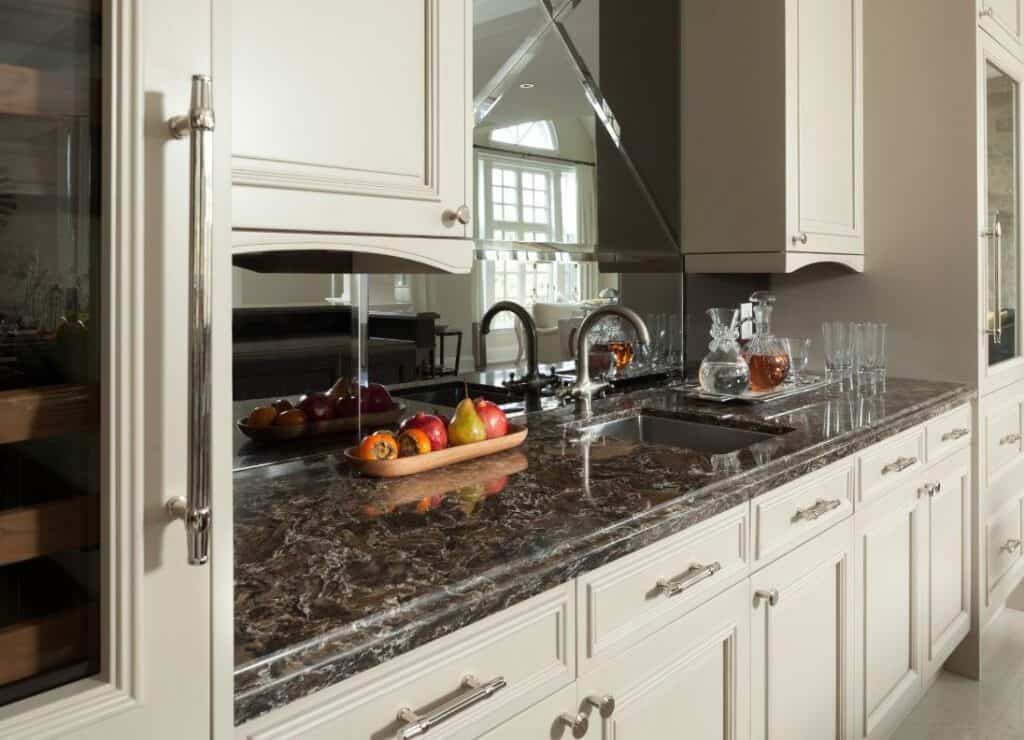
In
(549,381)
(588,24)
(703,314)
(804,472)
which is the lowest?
(804,472)

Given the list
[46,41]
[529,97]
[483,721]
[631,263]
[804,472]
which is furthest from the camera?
[631,263]

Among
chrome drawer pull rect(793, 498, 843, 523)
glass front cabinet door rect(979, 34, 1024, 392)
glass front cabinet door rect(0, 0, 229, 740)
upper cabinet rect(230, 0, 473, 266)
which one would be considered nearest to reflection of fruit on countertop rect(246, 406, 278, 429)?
upper cabinet rect(230, 0, 473, 266)

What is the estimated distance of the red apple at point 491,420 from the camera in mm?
1763

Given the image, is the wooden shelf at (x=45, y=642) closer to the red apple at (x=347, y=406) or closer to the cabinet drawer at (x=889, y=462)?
the red apple at (x=347, y=406)

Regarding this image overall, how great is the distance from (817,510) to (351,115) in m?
1.26

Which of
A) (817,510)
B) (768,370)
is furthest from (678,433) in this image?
(817,510)

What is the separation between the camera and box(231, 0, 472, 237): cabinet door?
1119 millimetres

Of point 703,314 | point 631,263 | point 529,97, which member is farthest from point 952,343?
point 529,97

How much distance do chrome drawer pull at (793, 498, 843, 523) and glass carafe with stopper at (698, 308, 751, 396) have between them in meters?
0.55

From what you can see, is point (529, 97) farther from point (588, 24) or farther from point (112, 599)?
point (112, 599)

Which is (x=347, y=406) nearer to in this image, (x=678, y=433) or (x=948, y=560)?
(x=678, y=433)

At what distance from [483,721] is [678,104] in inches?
84.7

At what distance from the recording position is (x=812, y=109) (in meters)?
2.49

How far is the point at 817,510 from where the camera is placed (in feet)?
5.90
